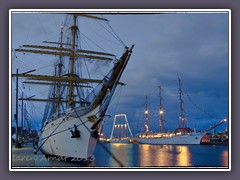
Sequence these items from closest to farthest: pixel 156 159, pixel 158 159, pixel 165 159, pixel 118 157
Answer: pixel 118 157 < pixel 165 159 < pixel 158 159 < pixel 156 159


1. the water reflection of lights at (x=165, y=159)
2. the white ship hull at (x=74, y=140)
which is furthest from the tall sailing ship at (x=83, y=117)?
the water reflection of lights at (x=165, y=159)

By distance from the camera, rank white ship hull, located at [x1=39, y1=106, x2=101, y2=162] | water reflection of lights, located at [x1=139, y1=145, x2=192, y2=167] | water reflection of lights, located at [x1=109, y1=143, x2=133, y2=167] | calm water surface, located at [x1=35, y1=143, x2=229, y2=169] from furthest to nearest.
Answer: water reflection of lights, located at [x1=139, y1=145, x2=192, y2=167]
white ship hull, located at [x1=39, y1=106, x2=101, y2=162]
water reflection of lights, located at [x1=109, y1=143, x2=133, y2=167]
calm water surface, located at [x1=35, y1=143, x2=229, y2=169]

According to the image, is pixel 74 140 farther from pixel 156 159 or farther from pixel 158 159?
pixel 156 159

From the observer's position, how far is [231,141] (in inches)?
189

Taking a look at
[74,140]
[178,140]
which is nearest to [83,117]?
[74,140]

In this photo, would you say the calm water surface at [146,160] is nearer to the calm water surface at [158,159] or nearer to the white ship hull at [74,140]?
the calm water surface at [158,159]

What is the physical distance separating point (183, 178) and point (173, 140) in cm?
1629

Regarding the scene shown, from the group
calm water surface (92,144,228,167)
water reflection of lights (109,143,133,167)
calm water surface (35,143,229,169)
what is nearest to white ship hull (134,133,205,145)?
calm water surface (92,144,228,167)

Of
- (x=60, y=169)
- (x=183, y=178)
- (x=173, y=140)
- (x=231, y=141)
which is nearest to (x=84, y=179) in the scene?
(x=60, y=169)

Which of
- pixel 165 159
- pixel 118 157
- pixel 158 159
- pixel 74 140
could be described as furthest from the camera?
pixel 158 159

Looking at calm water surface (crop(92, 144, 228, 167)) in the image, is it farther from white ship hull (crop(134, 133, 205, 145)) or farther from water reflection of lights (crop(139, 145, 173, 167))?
white ship hull (crop(134, 133, 205, 145))

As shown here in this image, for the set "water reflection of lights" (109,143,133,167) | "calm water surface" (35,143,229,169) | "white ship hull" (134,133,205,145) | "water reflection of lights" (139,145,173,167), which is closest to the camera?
"calm water surface" (35,143,229,169)

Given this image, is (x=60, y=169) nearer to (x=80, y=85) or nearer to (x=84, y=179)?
(x=84, y=179)

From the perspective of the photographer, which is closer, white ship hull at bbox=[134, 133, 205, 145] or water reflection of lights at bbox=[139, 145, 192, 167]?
water reflection of lights at bbox=[139, 145, 192, 167]
